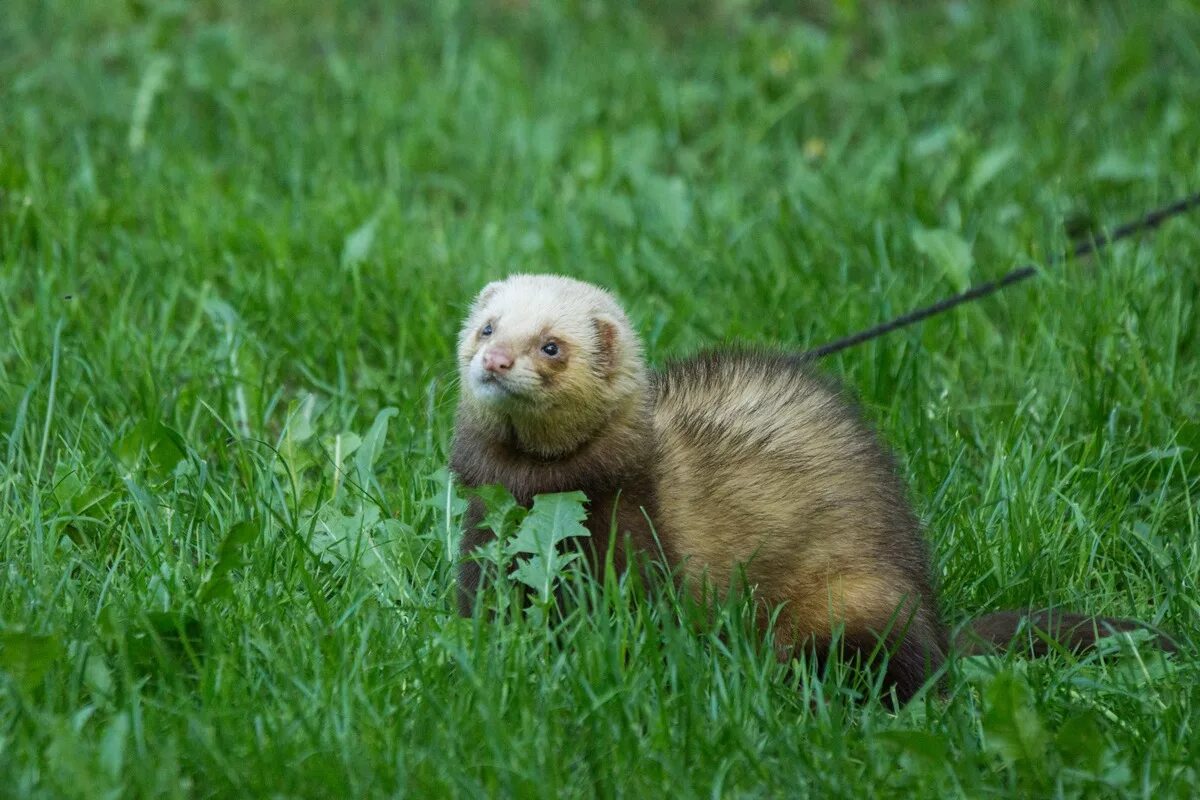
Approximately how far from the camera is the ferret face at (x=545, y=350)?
3229 millimetres

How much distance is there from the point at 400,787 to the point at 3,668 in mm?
767

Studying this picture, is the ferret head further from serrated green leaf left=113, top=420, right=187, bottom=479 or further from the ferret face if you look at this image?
serrated green leaf left=113, top=420, right=187, bottom=479

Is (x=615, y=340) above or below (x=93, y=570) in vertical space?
above

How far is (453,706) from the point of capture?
9.31 feet

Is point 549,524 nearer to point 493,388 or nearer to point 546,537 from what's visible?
point 546,537

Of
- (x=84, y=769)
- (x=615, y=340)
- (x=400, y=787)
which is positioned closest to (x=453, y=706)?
(x=400, y=787)

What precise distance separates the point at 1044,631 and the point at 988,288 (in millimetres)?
1416

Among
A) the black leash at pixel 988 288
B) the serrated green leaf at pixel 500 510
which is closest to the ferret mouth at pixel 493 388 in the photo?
the serrated green leaf at pixel 500 510

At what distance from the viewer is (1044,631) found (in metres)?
3.33

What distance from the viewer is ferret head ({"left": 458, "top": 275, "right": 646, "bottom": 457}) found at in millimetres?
3238

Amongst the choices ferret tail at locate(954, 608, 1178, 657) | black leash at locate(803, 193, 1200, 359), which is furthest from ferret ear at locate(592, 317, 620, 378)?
ferret tail at locate(954, 608, 1178, 657)

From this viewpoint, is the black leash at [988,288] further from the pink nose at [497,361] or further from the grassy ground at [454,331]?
the pink nose at [497,361]

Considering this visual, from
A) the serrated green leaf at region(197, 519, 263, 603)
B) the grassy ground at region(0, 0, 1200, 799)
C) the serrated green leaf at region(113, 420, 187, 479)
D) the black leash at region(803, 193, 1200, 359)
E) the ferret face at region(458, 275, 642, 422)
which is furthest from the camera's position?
the black leash at region(803, 193, 1200, 359)

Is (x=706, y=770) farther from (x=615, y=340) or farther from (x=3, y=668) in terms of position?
(x=3, y=668)
